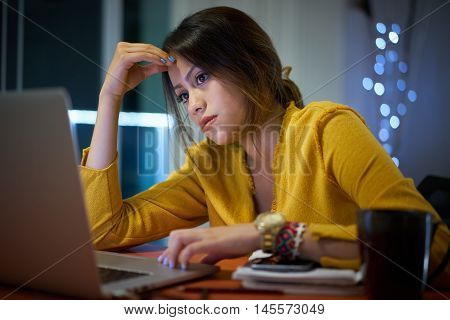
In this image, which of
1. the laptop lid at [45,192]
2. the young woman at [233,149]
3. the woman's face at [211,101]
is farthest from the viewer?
the woman's face at [211,101]

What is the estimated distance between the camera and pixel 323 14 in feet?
3.34

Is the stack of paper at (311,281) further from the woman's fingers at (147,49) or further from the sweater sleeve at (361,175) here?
the woman's fingers at (147,49)

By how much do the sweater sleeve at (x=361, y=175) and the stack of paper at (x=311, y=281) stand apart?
0.08 ft

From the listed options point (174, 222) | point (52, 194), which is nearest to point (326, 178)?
point (174, 222)

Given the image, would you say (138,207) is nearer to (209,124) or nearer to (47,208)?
(209,124)

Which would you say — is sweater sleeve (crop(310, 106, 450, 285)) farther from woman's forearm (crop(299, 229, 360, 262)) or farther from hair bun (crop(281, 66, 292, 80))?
hair bun (crop(281, 66, 292, 80))

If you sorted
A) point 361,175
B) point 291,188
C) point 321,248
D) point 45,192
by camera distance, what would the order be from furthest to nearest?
point 291,188 < point 361,175 < point 321,248 < point 45,192

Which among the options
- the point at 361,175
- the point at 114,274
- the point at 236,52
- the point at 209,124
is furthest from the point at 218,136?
the point at 114,274

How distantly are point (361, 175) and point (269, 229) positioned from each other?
0.19 metres

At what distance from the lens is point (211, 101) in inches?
36.5

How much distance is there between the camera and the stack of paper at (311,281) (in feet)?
1.78

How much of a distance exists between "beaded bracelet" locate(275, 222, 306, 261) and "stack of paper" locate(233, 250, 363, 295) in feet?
0.17

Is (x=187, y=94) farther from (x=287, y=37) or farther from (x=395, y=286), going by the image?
(x=395, y=286)

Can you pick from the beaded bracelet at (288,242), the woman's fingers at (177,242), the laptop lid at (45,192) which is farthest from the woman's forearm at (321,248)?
the laptop lid at (45,192)
